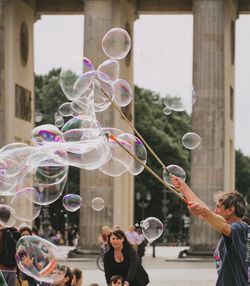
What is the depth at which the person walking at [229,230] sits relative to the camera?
42.3 ft

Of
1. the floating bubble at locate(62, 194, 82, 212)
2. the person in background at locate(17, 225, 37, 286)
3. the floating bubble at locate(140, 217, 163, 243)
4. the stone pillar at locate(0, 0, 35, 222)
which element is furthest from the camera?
the stone pillar at locate(0, 0, 35, 222)

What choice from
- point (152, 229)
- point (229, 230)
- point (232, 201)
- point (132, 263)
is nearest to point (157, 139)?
point (152, 229)

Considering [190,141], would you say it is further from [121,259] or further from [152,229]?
[121,259]

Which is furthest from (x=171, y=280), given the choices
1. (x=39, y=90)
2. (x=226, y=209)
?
(x=39, y=90)

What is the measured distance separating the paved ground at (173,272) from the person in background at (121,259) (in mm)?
18369

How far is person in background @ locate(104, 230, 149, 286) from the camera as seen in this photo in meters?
20.4

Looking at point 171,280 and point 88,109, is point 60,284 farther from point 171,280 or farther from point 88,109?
point 171,280

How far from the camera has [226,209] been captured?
13.5 metres

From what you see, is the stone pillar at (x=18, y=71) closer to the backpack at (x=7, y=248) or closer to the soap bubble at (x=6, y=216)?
the backpack at (x=7, y=248)

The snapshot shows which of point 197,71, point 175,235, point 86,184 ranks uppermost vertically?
point 197,71

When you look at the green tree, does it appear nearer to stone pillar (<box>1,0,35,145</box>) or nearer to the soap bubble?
stone pillar (<box>1,0,35,145</box>)

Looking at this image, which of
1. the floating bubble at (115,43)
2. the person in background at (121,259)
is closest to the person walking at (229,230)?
the person in background at (121,259)

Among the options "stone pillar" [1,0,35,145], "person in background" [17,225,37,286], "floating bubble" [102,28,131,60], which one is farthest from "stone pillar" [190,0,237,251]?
"floating bubble" [102,28,131,60]

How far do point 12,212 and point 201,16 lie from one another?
1681 inches
